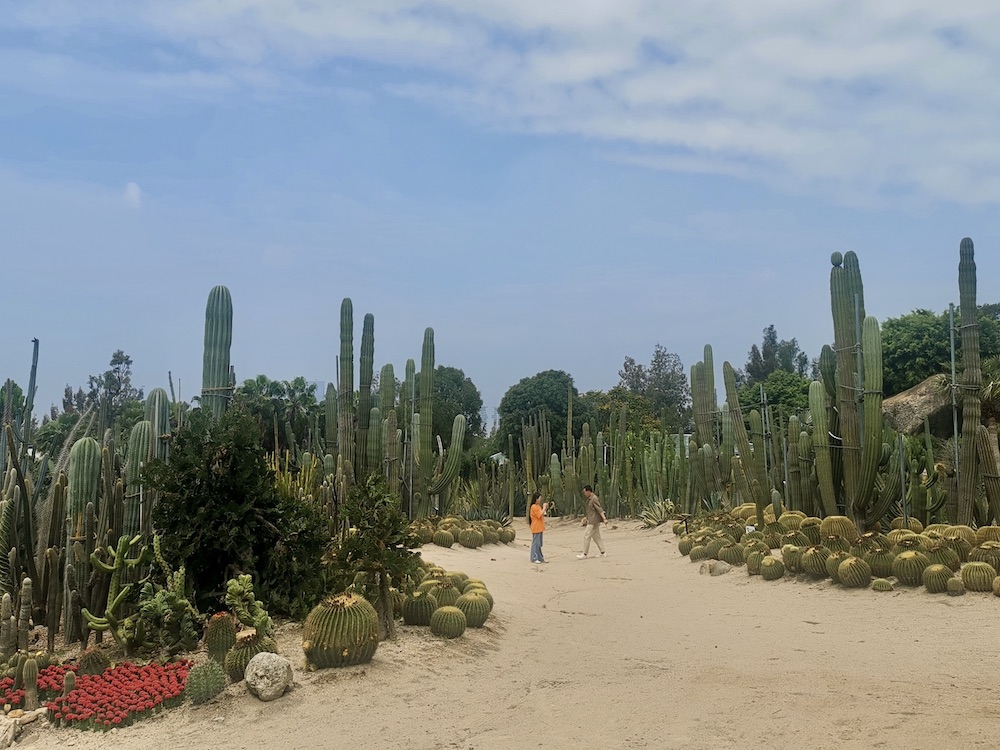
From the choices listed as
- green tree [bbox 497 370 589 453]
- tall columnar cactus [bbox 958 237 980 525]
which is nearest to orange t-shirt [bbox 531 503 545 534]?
tall columnar cactus [bbox 958 237 980 525]

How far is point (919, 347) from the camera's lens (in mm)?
28953

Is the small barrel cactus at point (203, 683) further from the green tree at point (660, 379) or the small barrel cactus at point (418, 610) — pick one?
the green tree at point (660, 379)

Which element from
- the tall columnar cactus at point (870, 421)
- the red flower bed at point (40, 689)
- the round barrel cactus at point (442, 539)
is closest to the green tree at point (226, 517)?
the red flower bed at point (40, 689)

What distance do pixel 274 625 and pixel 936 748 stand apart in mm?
4820

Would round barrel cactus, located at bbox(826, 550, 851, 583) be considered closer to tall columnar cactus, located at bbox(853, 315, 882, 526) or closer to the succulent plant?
the succulent plant

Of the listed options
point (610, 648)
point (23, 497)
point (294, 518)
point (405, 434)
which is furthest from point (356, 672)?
point (405, 434)

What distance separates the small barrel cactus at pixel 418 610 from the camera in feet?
25.8

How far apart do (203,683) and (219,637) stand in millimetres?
561

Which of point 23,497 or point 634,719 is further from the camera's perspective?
point 23,497

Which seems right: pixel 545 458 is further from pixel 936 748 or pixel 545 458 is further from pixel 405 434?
pixel 936 748

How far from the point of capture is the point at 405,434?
1880 centimetres

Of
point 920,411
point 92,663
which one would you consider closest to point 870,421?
point 92,663

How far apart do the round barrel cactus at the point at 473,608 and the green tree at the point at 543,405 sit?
25.2 metres

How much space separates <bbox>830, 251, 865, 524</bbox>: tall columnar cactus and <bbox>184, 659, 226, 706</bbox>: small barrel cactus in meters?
9.36
